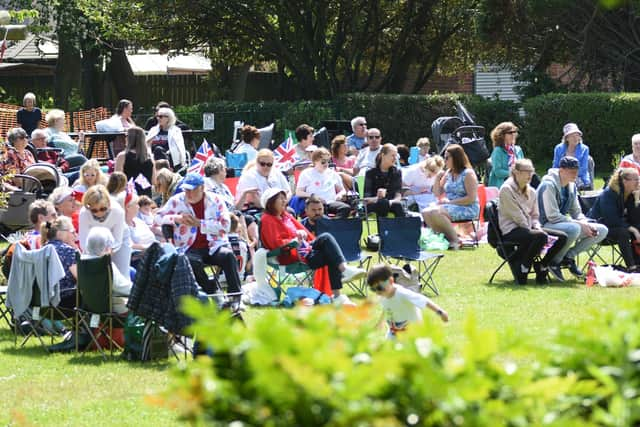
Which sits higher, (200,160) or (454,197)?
(200,160)

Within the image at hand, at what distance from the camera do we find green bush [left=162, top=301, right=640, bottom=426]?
2803 millimetres

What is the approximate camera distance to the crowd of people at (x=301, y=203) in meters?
10.5

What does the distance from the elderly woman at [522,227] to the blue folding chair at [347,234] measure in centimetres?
161

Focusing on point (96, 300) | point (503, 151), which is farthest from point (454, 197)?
point (96, 300)

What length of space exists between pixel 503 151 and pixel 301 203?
11.3 ft

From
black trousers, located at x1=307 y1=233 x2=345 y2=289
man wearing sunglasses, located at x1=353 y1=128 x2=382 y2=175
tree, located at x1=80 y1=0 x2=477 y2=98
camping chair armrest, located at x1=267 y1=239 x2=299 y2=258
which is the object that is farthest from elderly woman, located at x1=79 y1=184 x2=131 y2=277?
tree, located at x1=80 y1=0 x2=477 y2=98

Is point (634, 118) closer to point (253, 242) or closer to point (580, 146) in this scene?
point (580, 146)

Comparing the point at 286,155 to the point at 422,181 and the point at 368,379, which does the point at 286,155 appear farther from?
the point at 368,379

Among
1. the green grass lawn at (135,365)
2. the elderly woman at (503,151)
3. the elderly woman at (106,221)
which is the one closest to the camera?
the green grass lawn at (135,365)

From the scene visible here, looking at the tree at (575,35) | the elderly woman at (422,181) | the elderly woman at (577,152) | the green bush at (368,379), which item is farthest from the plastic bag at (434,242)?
the tree at (575,35)

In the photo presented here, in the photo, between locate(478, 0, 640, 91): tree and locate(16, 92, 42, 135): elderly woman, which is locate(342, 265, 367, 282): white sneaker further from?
locate(478, 0, 640, 91): tree

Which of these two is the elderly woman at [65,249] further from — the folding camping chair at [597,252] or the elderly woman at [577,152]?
the elderly woman at [577,152]

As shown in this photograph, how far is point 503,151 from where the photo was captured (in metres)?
16.2

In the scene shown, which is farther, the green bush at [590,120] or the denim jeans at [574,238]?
the green bush at [590,120]
